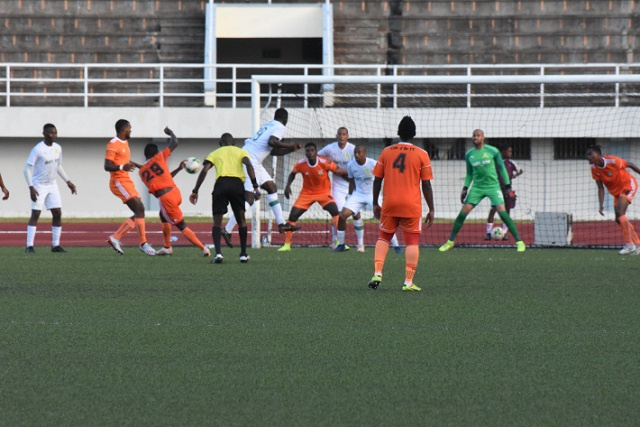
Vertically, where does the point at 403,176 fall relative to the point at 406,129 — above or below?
below

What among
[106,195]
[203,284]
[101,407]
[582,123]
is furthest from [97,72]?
[101,407]

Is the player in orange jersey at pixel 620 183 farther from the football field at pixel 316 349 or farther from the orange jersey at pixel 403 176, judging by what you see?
the orange jersey at pixel 403 176

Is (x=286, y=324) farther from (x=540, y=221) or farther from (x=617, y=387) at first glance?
(x=540, y=221)

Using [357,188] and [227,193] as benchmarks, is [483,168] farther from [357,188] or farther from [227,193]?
[227,193]

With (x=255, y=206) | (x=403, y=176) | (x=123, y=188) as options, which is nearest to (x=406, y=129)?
(x=403, y=176)

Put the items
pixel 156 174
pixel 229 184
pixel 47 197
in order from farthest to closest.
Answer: pixel 47 197
pixel 156 174
pixel 229 184

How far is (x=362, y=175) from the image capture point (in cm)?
1761

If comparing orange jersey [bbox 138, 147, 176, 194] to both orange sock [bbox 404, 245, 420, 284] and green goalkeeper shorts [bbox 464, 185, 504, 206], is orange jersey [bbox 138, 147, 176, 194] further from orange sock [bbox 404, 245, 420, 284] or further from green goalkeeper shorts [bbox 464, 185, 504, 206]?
orange sock [bbox 404, 245, 420, 284]

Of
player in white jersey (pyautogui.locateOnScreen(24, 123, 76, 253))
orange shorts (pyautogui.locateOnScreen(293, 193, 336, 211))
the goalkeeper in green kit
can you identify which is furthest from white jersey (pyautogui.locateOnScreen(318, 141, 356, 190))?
player in white jersey (pyautogui.locateOnScreen(24, 123, 76, 253))

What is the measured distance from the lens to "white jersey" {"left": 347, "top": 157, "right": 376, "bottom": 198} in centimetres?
1758

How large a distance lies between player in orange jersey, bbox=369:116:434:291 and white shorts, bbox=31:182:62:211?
26.3 feet

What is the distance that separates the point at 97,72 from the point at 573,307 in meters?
25.9

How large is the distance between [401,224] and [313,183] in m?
6.85

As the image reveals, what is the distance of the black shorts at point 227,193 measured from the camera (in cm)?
1451
